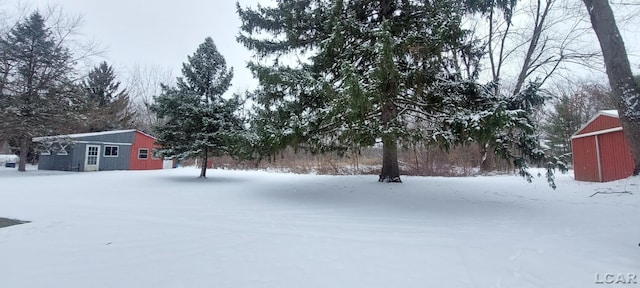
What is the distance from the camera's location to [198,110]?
1176cm

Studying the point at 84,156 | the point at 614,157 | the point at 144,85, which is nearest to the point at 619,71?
the point at 614,157

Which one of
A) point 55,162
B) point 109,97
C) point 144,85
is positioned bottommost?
point 55,162

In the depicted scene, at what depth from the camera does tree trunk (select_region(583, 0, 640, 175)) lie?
486cm

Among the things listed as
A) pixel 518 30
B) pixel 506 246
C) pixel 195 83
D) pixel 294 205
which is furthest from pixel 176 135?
pixel 518 30

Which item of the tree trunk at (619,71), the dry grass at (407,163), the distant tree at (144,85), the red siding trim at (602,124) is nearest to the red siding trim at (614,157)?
the red siding trim at (602,124)

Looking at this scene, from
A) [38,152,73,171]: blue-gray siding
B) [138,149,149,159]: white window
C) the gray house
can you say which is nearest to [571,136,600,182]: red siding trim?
the gray house

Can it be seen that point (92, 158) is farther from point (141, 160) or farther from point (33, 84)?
point (33, 84)

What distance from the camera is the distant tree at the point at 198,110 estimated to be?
1180cm

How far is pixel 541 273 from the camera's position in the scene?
2631 mm

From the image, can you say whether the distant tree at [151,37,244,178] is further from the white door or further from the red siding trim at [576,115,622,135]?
the red siding trim at [576,115,622,135]

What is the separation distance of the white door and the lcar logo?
22513 mm

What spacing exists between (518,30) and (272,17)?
13.5 m

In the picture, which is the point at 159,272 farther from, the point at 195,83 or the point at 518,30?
the point at 518,30

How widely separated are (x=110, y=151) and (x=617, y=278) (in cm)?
2312
